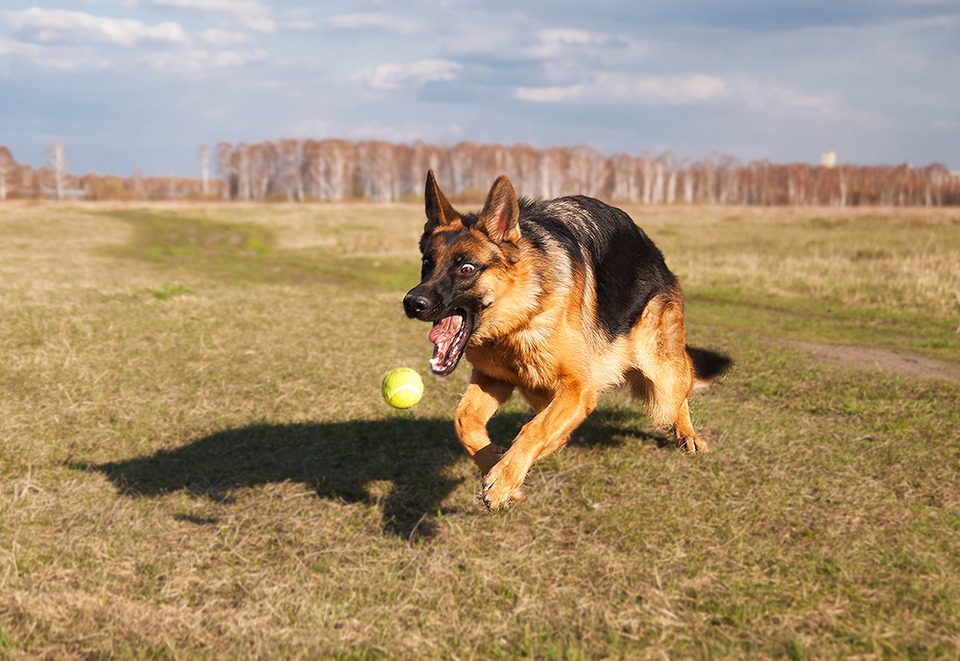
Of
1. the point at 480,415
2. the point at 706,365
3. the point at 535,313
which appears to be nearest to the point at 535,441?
the point at 480,415

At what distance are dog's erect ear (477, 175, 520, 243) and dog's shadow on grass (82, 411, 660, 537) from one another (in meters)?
2.19

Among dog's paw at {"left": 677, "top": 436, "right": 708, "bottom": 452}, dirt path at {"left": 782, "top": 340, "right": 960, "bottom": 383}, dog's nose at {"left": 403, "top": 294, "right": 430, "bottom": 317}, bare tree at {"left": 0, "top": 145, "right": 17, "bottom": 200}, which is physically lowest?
dog's paw at {"left": 677, "top": 436, "right": 708, "bottom": 452}

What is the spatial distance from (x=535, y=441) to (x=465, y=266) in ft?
4.01

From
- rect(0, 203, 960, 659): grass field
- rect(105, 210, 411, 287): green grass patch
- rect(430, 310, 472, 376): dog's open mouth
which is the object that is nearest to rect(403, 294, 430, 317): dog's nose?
rect(430, 310, 472, 376): dog's open mouth

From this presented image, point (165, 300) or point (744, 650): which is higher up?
point (165, 300)

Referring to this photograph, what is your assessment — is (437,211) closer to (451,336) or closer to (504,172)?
(451,336)

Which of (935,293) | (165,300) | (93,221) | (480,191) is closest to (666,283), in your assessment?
(165,300)

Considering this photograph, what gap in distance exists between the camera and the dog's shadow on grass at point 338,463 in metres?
6.08

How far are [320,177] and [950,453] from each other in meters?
107

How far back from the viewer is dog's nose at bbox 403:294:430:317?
14.4 ft

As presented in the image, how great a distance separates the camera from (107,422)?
7.60 metres

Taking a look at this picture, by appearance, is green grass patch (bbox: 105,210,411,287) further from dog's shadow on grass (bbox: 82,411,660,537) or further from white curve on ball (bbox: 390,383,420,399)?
white curve on ball (bbox: 390,383,420,399)

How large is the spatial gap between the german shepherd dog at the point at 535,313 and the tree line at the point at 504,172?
9413 cm

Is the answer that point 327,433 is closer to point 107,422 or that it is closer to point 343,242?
point 107,422
